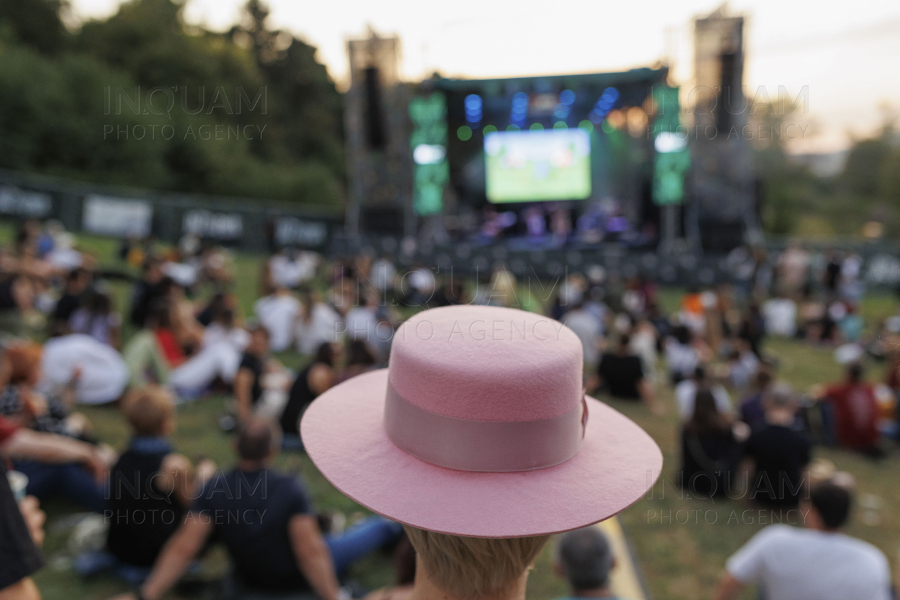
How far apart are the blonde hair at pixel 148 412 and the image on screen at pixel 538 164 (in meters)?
15.1

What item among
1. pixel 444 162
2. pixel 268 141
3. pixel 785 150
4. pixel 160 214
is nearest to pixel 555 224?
pixel 444 162

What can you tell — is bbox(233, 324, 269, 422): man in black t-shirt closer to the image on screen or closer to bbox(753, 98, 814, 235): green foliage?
the image on screen

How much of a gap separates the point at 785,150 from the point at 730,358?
65248mm

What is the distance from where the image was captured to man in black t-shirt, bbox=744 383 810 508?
4234mm

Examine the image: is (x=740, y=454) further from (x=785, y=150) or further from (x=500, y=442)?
(x=785, y=150)

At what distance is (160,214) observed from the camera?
595 inches

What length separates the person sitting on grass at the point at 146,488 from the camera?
293cm

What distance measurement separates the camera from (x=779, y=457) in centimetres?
426

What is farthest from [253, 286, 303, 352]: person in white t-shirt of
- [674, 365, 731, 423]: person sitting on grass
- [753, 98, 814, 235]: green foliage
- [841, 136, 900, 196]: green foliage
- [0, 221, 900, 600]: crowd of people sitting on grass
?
[841, 136, 900, 196]: green foliage

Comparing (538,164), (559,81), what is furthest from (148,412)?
(538,164)

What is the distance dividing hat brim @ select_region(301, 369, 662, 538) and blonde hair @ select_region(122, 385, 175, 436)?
6.17 ft

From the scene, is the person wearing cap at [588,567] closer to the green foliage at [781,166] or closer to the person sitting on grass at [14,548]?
the person sitting on grass at [14,548]

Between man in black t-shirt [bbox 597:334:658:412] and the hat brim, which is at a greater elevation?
the hat brim

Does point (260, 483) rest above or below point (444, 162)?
below
